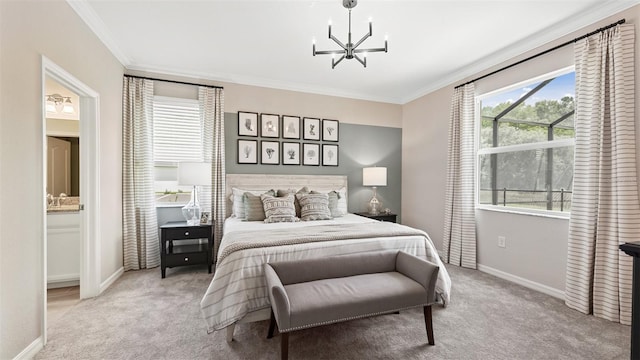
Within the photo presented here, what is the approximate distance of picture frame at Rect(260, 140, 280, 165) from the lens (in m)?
4.36

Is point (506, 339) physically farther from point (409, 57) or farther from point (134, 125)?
point (134, 125)

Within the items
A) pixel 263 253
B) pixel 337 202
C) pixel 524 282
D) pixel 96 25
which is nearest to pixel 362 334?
pixel 263 253

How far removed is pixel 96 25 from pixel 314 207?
121 inches

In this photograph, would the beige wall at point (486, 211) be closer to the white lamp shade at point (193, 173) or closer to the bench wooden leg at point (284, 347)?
the bench wooden leg at point (284, 347)

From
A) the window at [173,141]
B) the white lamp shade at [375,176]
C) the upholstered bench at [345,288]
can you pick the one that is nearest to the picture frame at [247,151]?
the window at [173,141]

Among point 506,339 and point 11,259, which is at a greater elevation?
point 11,259

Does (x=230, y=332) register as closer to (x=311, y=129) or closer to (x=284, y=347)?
(x=284, y=347)

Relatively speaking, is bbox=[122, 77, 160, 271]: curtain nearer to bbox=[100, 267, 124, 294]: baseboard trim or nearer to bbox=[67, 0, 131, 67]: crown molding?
bbox=[100, 267, 124, 294]: baseboard trim

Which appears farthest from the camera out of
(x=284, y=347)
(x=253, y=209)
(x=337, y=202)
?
(x=337, y=202)

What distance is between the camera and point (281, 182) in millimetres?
4410

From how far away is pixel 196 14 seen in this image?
2.63 meters

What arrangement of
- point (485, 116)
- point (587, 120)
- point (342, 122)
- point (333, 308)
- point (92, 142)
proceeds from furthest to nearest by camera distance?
point (342, 122) → point (485, 116) → point (92, 142) → point (587, 120) → point (333, 308)

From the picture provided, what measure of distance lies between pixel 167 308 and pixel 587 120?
441 centimetres

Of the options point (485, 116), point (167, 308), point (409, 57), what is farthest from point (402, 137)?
point (167, 308)
